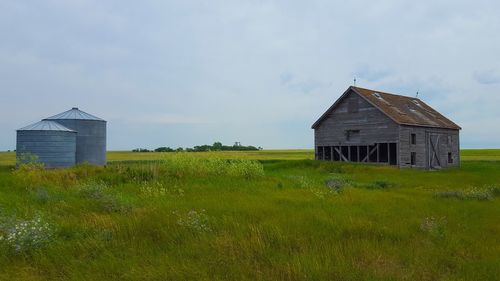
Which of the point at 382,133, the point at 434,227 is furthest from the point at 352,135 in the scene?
the point at 434,227

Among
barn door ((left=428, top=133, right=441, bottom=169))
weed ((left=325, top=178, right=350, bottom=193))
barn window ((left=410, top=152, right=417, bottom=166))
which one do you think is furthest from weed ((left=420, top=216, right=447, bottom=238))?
barn door ((left=428, top=133, right=441, bottom=169))

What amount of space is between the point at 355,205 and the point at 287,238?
Answer: 13.9ft

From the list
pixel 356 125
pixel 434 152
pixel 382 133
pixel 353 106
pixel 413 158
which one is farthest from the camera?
pixel 434 152

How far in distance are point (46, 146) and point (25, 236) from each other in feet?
80.8

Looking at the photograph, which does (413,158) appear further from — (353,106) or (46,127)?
(46,127)

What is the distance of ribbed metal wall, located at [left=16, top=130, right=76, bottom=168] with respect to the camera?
93.3ft

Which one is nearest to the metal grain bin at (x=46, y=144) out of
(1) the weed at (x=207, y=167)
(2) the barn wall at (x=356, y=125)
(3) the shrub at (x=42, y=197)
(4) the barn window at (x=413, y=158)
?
(1) the weed at (x=207, y=167)

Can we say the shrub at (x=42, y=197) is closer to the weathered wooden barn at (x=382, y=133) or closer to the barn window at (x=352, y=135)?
the weathered wooden barn at (x=382, y=133)

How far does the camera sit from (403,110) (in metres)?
37.5

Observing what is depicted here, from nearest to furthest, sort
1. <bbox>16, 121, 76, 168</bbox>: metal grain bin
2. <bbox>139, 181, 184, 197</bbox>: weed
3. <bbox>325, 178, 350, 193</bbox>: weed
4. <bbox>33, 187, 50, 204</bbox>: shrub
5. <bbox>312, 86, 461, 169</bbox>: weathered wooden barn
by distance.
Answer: <bbox>33, 187, 50, 204</bbox>: shrub < <bbox>139, 181, 184, 197</bbox>: weed < <bbox>325, 178, 350, 193</bbox>: weed < <bbox>16, 121, 76, 168</bbox>: metal grain bin < <bbox>312, 86, 461, 169</bbox>: weathered wooden barn

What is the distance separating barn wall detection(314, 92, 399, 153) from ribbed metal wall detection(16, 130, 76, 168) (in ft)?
70.3

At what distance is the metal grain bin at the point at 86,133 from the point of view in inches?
1236

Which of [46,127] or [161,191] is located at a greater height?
[46,127]

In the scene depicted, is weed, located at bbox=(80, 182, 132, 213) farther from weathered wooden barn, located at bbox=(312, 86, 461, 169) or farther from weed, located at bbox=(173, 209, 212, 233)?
weathered wooden barn, located at bbox=(312, 86, 461, 169)
